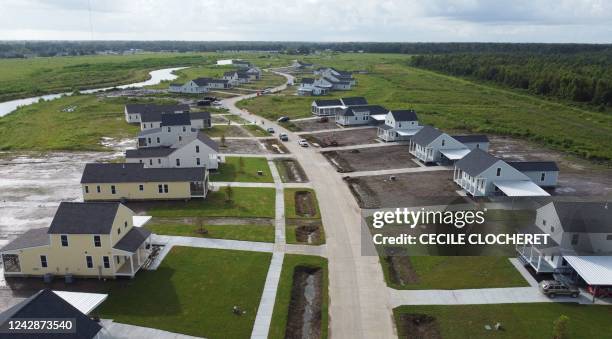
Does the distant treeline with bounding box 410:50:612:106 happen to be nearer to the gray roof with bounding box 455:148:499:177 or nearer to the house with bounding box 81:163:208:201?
the gray roof with bounding box 455:148:499:177

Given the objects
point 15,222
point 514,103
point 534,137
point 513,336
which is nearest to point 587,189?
point 534,137

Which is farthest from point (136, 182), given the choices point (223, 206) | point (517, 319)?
point (517, 319)

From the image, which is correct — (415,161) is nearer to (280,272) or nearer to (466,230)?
(466,230)

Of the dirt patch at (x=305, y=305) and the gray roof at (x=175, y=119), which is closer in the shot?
the dirt patch at (x=305, y=305)

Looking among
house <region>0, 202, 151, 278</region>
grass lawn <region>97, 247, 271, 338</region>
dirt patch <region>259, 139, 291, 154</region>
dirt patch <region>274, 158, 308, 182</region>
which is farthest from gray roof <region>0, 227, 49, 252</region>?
dirt patch <region>259, 139, 291, 154</region>

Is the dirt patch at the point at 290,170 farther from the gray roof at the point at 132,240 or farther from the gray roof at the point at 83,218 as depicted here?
the gray roof at the point at 83,218

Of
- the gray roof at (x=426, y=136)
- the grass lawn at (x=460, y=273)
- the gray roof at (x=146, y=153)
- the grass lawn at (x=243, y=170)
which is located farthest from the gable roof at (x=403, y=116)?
the grass lawn at (x=460, y=273)

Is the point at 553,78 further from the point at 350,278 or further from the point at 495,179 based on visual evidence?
the point at 350,278
